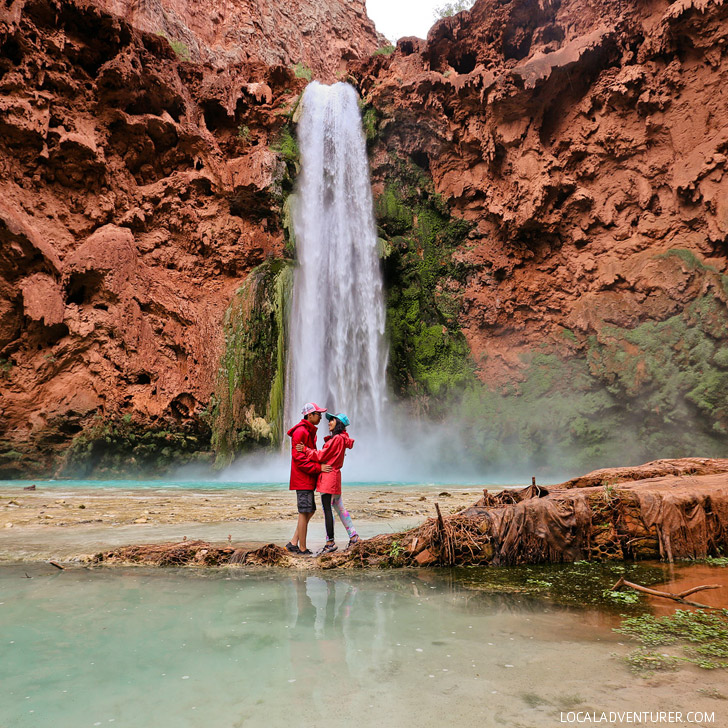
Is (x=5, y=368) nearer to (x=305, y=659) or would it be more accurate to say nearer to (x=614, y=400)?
(x=305, y=659)

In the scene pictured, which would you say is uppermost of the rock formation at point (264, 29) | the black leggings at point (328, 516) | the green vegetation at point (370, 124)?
the rock formation at point (264, 29)

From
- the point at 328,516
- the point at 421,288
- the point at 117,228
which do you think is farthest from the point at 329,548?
the point at 421,288

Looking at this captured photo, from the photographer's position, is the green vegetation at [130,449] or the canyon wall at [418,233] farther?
the canyon wall at [418,233]

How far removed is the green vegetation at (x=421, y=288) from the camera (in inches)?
888

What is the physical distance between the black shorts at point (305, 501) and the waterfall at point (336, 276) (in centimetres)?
1447

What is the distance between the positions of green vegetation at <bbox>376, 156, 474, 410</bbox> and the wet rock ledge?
17615 millimetres

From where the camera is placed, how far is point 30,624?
268 centimetres

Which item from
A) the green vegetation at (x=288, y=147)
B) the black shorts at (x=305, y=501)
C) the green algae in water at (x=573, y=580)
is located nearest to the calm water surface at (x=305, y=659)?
the green algae in water at (x=573, y=580)

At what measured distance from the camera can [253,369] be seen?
1992 cm

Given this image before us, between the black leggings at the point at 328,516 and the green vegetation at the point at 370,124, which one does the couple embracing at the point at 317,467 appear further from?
the green vegetation at the point at 370,124

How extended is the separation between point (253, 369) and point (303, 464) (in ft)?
51.3

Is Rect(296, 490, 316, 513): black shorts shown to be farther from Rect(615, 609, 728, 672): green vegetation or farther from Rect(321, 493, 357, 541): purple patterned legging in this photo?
Rect(615, 609, 728, 672): green vegetation

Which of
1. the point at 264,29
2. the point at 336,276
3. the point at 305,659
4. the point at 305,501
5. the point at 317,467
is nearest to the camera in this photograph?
the point at 305,659

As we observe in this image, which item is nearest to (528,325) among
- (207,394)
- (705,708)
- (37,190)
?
(207,394)
